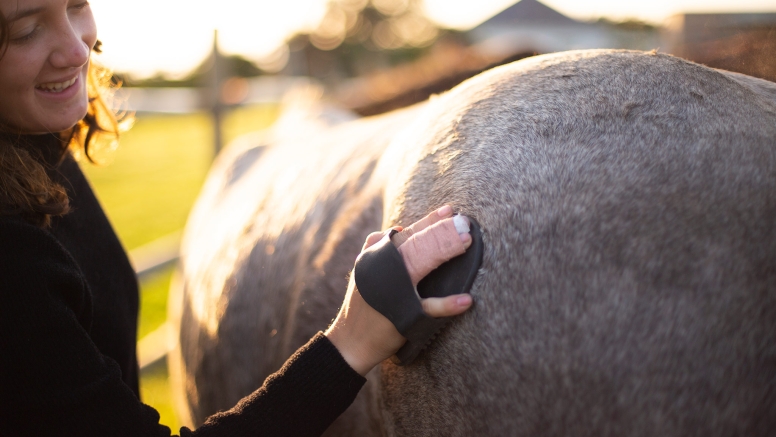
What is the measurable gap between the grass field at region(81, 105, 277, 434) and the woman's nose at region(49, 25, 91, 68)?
29.8 inches

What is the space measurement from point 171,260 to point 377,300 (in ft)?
15.5

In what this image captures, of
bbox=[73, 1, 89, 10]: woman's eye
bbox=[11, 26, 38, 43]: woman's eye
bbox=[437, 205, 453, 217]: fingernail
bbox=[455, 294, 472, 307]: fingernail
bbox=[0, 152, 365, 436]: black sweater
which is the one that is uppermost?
bbox=[73, 1, 89, 10]: woman's eye

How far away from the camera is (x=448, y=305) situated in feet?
3.01

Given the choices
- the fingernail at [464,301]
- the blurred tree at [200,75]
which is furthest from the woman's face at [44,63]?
the blurred tree at [200,75]

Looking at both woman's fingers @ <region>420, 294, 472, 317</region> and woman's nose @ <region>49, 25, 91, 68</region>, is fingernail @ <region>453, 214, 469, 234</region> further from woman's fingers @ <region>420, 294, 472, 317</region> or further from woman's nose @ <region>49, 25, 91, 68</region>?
woman's nose @ <region>49, 25, 91, 68</region>

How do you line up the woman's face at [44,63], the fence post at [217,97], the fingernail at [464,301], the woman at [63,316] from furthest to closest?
the fence post at [217,97] < the woman's face at [44,63] < the woman at [63,316] < the fingernail at [464,301]

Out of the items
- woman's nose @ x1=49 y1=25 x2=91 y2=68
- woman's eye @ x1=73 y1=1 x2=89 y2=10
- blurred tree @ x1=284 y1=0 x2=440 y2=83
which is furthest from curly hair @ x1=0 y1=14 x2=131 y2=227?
blurred tree @ x1=284 y1=0 x2=440 y2=83

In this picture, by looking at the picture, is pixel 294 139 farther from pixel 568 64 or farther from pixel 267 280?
pixel 568 64

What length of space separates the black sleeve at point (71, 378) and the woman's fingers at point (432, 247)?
0.93ft

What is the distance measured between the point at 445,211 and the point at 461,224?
0.05m

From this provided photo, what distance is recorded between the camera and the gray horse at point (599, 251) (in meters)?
0.75

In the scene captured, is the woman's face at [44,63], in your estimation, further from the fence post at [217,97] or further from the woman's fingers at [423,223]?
the fence post at [217,97]

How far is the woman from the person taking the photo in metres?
1.05

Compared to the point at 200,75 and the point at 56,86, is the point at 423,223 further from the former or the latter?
the point at 200,75
